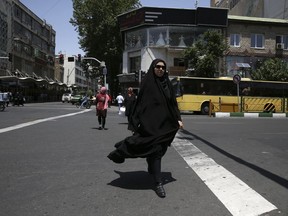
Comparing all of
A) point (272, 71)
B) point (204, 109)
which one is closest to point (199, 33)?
point (272, 71)

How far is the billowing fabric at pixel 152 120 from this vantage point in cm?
530

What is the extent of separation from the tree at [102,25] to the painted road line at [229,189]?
46.5m

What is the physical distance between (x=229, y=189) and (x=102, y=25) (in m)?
49.2

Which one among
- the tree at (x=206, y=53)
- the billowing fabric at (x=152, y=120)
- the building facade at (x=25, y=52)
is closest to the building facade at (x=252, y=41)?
the tree at (x=206, y=53)

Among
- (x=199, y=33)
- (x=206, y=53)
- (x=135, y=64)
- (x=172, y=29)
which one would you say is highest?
(x=172, y=29)

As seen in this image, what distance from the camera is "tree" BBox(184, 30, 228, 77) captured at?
128 feet

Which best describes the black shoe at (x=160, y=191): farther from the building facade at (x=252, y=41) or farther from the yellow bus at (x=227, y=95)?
the building facade at (x=252, y=41)

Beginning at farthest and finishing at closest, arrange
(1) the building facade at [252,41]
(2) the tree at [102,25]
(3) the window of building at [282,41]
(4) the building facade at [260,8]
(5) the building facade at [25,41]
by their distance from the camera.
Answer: (5) the building facade at [25,41] < (2) the tree at [102,25] < (4) the building facade at [260,8] < (3) the window of building at [282,41] < (1) the building facade at [252,41]

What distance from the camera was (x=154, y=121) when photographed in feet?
17.5

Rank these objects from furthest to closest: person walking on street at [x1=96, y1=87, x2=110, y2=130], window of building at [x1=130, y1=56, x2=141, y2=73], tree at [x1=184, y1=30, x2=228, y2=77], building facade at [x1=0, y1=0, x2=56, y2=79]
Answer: building facade at [x1=0, y1=0, x2=56, y2=79] → window of building at [x1=130, y1=56, x2=141, y2=73] → tree at [x1=184, y1=30, x2=228, y2=77] → person walking on street at [x1=96, y1=87, x2=110, y2=130]

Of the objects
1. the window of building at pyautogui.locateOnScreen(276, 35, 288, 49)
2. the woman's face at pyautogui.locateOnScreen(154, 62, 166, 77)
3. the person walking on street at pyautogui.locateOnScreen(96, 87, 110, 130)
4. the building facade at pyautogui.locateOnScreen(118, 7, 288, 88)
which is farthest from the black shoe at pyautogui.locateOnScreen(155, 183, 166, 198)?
the window of building at pyautogui.locateOnScreen(276, 35, 288, 49)

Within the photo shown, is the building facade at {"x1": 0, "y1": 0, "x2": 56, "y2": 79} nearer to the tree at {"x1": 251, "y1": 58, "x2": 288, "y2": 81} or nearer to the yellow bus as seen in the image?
the yellow bus

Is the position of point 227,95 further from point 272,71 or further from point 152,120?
point 152,120

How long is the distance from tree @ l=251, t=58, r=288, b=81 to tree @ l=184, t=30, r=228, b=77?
4.41 meters
